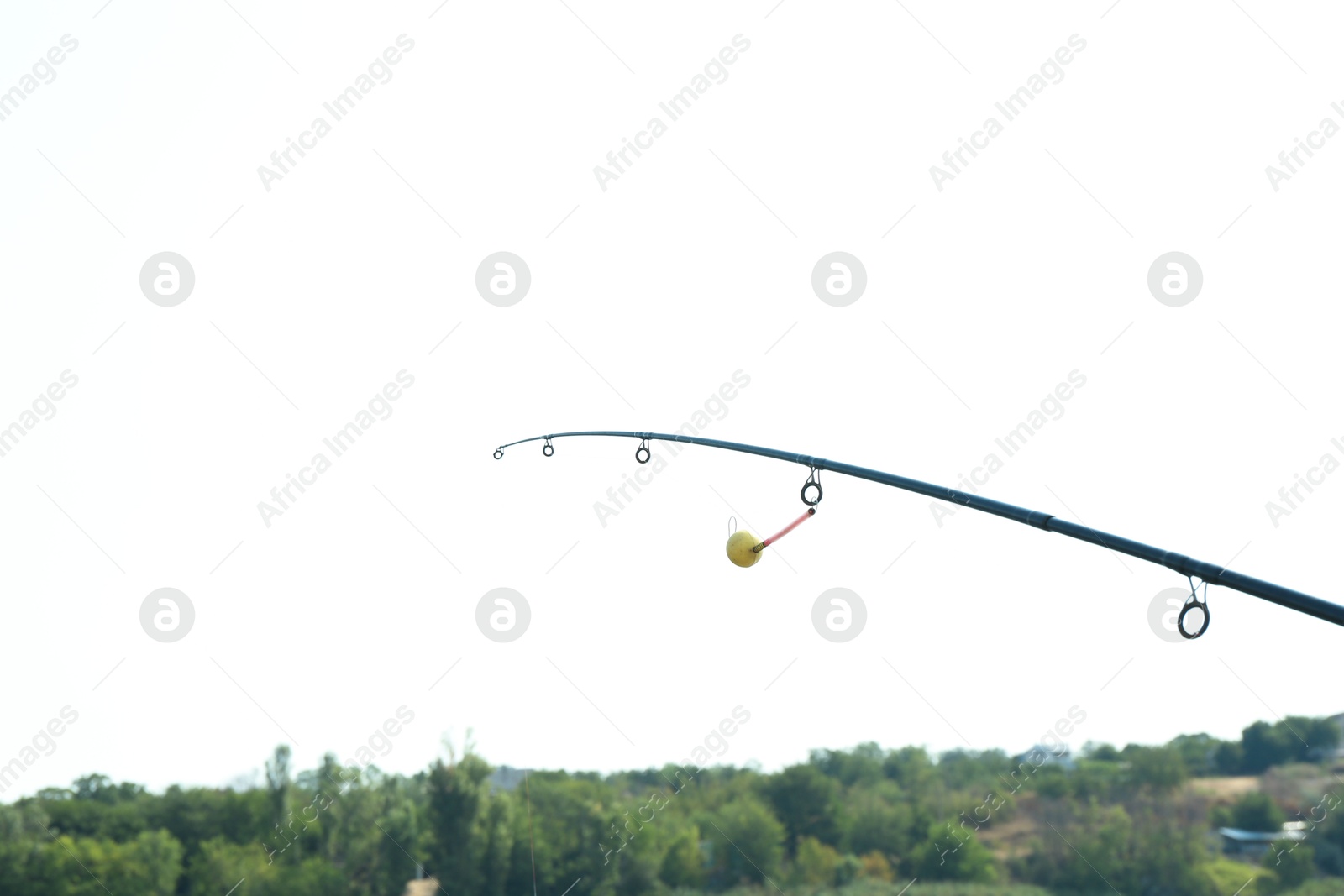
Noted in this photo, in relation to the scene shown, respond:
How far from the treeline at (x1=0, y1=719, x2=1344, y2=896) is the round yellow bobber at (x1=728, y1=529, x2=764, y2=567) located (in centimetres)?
5243

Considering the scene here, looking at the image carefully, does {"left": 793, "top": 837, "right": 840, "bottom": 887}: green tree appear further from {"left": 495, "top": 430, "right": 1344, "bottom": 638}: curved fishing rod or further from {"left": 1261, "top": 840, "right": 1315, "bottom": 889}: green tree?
{"left": 495, "top": 430, "right": 1344, "bottom": 638}: curved fishing rod

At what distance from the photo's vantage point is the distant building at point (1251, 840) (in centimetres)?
6272

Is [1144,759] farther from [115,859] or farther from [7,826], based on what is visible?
[7,826]

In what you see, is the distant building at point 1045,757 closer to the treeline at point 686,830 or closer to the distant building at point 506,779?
the treeline at point 686,830

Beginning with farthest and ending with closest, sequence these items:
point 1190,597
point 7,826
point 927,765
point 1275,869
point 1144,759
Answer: point 927,765
point 1144,759
point 1275,869
point 7,826
point 1190,597

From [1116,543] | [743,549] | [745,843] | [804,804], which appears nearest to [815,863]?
[804,804]

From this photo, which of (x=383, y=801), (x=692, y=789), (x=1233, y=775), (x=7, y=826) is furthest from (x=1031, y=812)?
(x=7, y=826)

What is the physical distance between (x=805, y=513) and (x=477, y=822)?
5460 centimetres

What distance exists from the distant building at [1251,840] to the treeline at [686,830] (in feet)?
1.88

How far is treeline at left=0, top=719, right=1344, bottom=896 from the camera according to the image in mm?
56406

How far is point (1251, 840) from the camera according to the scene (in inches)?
2504

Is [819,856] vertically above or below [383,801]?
below

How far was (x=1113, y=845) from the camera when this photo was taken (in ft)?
205

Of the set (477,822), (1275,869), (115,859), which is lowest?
(1275,869)
